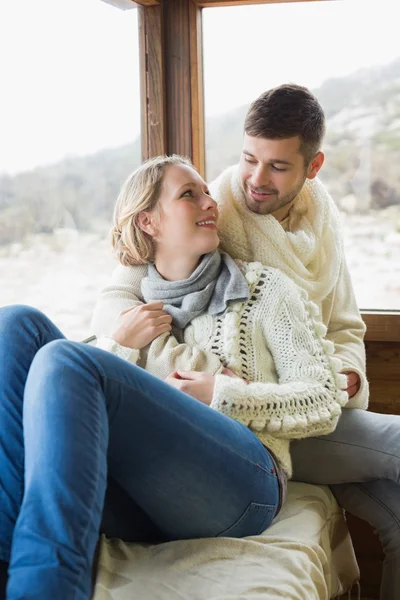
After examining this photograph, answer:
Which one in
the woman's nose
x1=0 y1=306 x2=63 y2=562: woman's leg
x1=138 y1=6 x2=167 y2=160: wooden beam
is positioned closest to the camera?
x1=0 y1=306 x2=63 y2=562: woman's leg

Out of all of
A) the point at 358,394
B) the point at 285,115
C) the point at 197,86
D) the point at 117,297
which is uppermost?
the point at 197,86

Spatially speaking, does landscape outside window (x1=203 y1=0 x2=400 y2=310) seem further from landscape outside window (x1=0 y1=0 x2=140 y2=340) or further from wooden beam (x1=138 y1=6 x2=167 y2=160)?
landscape outside window (x1=0 y1=0 x2=140 y2=340)

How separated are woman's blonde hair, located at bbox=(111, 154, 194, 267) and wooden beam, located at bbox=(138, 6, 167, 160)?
0.59 meters

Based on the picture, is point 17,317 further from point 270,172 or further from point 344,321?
point 344,321

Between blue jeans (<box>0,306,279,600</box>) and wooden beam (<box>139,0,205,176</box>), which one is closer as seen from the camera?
blue jeans (<box>0,306,279,600</box>)

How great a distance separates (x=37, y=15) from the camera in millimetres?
1832

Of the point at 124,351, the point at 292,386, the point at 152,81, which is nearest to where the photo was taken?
the point at 292,386

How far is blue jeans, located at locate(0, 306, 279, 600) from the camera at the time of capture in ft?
3.65

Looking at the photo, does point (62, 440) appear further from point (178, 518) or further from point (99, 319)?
point (99, 319)

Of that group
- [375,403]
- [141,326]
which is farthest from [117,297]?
[375,403]

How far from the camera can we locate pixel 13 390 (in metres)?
1.37

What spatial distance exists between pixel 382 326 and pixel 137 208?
3.29 ft

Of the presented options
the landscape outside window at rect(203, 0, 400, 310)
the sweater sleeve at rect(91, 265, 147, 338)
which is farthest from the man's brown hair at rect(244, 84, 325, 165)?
the landscape outside window at rect(203, 0, 400, 310)

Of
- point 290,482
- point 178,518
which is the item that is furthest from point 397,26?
point 178,518
